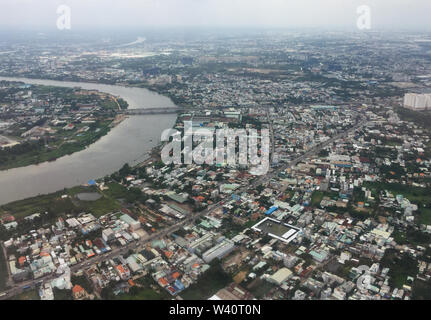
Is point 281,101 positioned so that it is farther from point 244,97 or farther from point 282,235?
point 282,235

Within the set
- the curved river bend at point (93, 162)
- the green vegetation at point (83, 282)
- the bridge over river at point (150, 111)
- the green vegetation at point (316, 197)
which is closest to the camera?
the green vegetation at point (83, 282)

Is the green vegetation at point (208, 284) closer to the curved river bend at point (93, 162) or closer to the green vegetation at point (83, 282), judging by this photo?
the green vegetation at point (83, 282)

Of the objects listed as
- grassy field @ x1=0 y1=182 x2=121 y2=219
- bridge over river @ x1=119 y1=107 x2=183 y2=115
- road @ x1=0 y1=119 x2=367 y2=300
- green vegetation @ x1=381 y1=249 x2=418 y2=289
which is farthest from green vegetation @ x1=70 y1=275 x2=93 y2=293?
bridge over river @ x1=119 y1=107 x2=183 y2=115

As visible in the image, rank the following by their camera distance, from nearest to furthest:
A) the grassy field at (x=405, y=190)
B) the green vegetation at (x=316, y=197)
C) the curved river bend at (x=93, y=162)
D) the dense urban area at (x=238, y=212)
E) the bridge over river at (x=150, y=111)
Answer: the dense urban area at (x=238, y=212) → the green vegetation at (x=316, y=197) → the grassy field at (x=405, y=190) → the curved river bend at (x=93, y=162) → the bridge over river at (x=150, y=111)

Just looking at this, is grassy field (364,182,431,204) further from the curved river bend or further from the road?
the curved river bend

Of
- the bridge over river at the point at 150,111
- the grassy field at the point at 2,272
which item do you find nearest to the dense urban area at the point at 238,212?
the grassy field at the point at 2,272

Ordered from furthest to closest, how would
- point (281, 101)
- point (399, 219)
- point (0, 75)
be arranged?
point (0, 75) → point (281, 101) → point (399, 219)

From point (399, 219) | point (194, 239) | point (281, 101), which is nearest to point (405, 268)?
point (399, 219)

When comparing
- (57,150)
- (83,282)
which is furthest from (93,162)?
(83,282)
